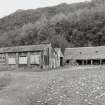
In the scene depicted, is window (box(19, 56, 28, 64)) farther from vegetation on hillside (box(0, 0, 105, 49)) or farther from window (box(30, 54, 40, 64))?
vegetation on hillside (box(0, 0, 105, 49))

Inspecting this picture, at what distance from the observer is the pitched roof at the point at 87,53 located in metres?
38.6

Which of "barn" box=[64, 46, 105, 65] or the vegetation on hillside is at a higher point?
the vegetation on hillside

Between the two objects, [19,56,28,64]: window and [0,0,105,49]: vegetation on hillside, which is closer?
[19,56,28,64]: window

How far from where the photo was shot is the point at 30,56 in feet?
91.8

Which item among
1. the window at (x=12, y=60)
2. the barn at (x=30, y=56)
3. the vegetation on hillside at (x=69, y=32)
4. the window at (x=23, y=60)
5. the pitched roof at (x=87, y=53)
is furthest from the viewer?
the vegetation on hillside at (x=69, y=32)

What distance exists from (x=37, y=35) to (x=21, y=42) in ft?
28.3

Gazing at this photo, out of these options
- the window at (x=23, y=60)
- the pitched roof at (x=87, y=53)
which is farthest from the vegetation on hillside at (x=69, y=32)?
the window at (x=23, y=60)

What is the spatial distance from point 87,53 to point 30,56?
59.3 ft

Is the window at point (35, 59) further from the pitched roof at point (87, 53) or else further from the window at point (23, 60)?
the pitched roof at point (87, 53)

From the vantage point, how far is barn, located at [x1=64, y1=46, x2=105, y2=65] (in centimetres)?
3831

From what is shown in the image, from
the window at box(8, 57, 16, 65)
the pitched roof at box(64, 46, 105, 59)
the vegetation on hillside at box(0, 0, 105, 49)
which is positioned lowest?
the window at box(8, 57, 16, 65)

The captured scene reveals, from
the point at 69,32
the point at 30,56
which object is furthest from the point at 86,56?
the point at 69,32

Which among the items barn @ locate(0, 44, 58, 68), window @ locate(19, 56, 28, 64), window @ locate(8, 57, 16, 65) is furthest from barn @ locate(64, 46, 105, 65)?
window @ locate(8, 57, 16, 65)

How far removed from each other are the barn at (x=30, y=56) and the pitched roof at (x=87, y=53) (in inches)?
449
